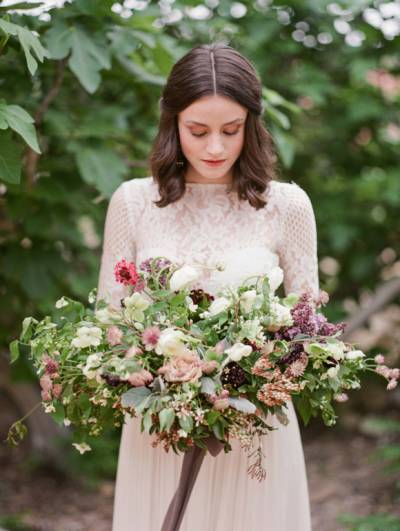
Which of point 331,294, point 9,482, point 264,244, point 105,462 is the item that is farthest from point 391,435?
point 264,244

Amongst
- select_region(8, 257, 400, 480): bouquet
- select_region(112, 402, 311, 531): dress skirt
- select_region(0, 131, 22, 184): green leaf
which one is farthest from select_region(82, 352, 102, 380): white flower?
select_region(0, 131, 22, 184): green leaf

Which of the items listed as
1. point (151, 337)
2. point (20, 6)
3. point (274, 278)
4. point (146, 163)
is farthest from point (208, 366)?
point (146, 163)

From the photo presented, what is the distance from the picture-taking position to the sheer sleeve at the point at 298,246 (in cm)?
251

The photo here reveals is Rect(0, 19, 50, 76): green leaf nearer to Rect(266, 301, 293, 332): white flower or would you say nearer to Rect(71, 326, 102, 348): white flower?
Rect(71, 326, 102, 348): white flower

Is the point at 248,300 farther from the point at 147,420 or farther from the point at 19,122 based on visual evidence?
the point at 19,122

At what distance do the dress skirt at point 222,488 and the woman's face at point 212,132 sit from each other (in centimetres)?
79

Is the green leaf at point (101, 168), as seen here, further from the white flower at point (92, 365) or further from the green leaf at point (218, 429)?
the green leaf at point (218, 429)

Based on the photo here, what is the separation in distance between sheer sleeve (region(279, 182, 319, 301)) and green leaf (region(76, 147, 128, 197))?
30.3 inches

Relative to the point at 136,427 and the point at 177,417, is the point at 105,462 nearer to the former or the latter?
the point at 136,427

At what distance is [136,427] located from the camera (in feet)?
8.14

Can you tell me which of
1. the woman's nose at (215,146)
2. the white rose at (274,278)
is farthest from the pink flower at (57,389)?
the woman's nose at (215,146)

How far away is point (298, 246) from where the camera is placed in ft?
8.24

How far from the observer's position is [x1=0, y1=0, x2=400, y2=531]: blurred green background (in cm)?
297

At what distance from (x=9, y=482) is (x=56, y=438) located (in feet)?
1.28
